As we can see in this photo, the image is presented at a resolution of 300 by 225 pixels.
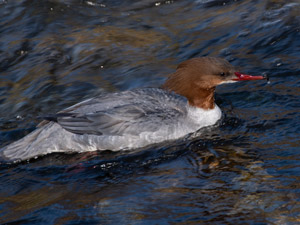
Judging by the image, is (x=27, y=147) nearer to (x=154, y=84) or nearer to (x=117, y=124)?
(x=117, y=124)

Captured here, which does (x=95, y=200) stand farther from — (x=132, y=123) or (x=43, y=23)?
(x=43, y=23)

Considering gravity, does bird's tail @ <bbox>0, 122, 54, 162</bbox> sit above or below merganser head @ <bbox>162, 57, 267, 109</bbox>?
below

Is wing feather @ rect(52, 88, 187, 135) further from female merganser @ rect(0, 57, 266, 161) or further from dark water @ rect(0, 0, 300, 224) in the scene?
dark water @ rect(0, 0, 300, 224)

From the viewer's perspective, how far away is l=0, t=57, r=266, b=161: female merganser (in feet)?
19.9

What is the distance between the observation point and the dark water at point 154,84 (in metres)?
4.53

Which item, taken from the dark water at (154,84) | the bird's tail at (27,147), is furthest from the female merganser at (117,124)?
the dark water at (154,84)

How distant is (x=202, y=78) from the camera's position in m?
6.46

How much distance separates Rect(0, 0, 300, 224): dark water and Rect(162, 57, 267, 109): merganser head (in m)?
0.47

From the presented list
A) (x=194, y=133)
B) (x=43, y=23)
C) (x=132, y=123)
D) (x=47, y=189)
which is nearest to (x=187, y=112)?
(x=194, y=133)

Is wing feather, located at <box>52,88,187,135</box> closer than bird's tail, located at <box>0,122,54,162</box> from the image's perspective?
No

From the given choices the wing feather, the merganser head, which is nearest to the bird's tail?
the wing feather

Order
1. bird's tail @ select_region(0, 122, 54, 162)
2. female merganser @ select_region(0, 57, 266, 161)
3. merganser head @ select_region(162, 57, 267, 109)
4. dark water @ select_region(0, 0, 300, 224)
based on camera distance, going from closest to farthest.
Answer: dark water @ select_region(0, 0, 300, 224)
bird's tail @ select_region(0, 122, 54, 162)
female merganser @ select_region(0, 57, 266, 161)
merganser head @ select_region(162, 57, 267, 109)

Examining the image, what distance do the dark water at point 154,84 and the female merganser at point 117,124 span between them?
0.47ft

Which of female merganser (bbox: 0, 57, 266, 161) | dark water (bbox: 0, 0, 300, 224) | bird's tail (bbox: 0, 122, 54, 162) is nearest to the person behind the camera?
dark water (bbox: 0, 0, 300, 224)
